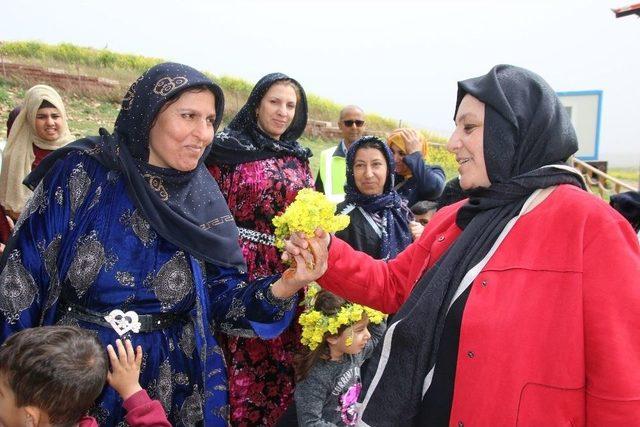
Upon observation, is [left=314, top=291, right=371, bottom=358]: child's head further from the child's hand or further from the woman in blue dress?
the child's hand

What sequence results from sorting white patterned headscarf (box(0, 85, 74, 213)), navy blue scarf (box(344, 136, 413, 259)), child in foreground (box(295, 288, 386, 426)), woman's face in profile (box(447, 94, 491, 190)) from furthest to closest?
1. white patterned headscarf (box(0, 85, 74, 213))
2. navy blue scarf (box(344, 136, 413, 259))
3. child in foreground (box(295, 288, 386, 426))
4. woman's face in profile (box(447, 94, 491, 190))

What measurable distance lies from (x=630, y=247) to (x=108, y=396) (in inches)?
78.0

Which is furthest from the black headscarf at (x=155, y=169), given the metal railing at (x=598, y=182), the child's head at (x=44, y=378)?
the metal railing at (x=598, y=182)

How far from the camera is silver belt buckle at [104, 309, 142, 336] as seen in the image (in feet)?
6.82

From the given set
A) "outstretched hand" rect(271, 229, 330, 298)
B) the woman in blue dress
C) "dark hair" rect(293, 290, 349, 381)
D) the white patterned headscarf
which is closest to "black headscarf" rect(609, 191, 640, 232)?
"dark hair" rect(293, 290, 349, 381)

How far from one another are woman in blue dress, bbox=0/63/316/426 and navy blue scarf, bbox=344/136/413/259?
1672mm

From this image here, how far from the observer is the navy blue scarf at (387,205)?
394cm

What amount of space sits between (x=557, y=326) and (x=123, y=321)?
1.59 metres

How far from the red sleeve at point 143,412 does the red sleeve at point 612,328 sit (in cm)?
147

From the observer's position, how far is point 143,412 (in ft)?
6.35

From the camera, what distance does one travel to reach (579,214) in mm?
1701

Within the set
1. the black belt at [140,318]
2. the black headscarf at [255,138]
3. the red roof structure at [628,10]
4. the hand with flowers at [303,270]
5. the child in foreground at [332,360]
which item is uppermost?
the red roof structure at [628,10]

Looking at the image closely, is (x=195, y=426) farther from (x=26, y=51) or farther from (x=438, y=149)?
(x=438, y=149)

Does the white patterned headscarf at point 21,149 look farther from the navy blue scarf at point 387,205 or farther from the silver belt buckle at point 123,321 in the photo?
the silver belt buckle at point 123,321
